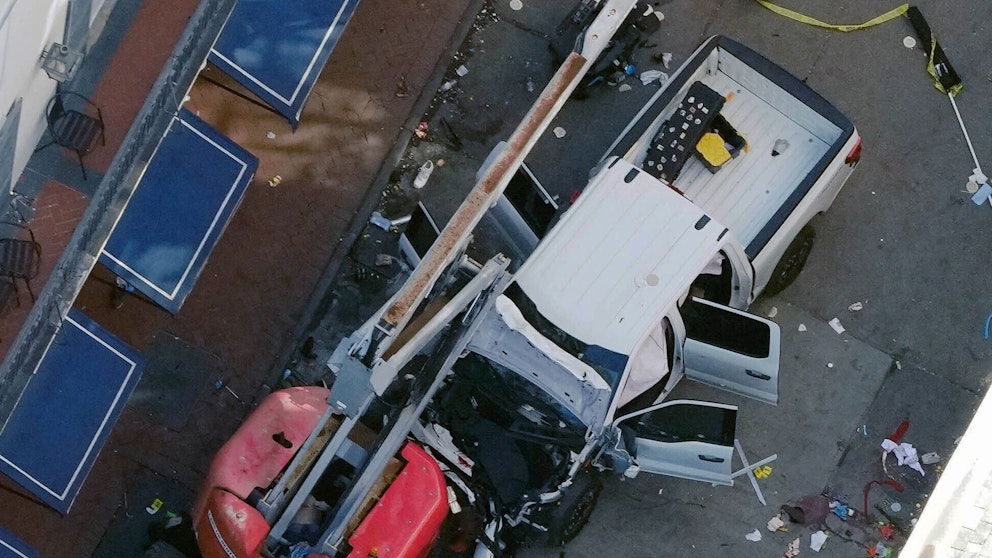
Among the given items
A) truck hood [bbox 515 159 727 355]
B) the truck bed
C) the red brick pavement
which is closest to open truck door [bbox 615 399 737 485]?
truck hood [bbox 515 159 727 355]

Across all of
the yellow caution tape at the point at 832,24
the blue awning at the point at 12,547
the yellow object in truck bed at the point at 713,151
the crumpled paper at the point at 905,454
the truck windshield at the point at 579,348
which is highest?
the yellow caution tape at the point at 832,24

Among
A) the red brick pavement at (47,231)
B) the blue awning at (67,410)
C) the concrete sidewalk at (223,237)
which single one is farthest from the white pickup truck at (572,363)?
the red brick pavement at (47,231)

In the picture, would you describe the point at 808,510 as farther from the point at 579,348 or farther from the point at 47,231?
the point at 47,231

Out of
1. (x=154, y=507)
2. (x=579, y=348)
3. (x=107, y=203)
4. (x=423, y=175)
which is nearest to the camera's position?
(x=579, y=348)

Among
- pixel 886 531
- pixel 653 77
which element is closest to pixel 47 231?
pixel 653 77

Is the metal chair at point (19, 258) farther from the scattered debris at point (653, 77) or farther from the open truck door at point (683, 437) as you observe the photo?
the scattered debris at point (653, 77)

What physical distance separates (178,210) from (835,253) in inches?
251

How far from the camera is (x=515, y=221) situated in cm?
1183

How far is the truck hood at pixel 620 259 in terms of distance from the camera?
35.0 ft

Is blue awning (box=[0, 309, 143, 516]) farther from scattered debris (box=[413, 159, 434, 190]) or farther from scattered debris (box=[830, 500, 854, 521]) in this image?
scattered debris (box=[830, 500, 854, 521])

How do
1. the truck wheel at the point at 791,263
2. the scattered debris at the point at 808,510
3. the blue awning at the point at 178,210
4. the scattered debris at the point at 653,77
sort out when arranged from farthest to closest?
1. the scattered debris at the point at 653,77
2. the truck wheel at the point at 791,263
3. the scattered debris at the point at 808,510
4. the blue awning at the point at 178,210

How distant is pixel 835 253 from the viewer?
12.8 m

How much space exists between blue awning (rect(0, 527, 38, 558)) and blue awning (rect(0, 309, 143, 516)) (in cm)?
40

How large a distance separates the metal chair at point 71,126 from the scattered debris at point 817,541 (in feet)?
24.9
